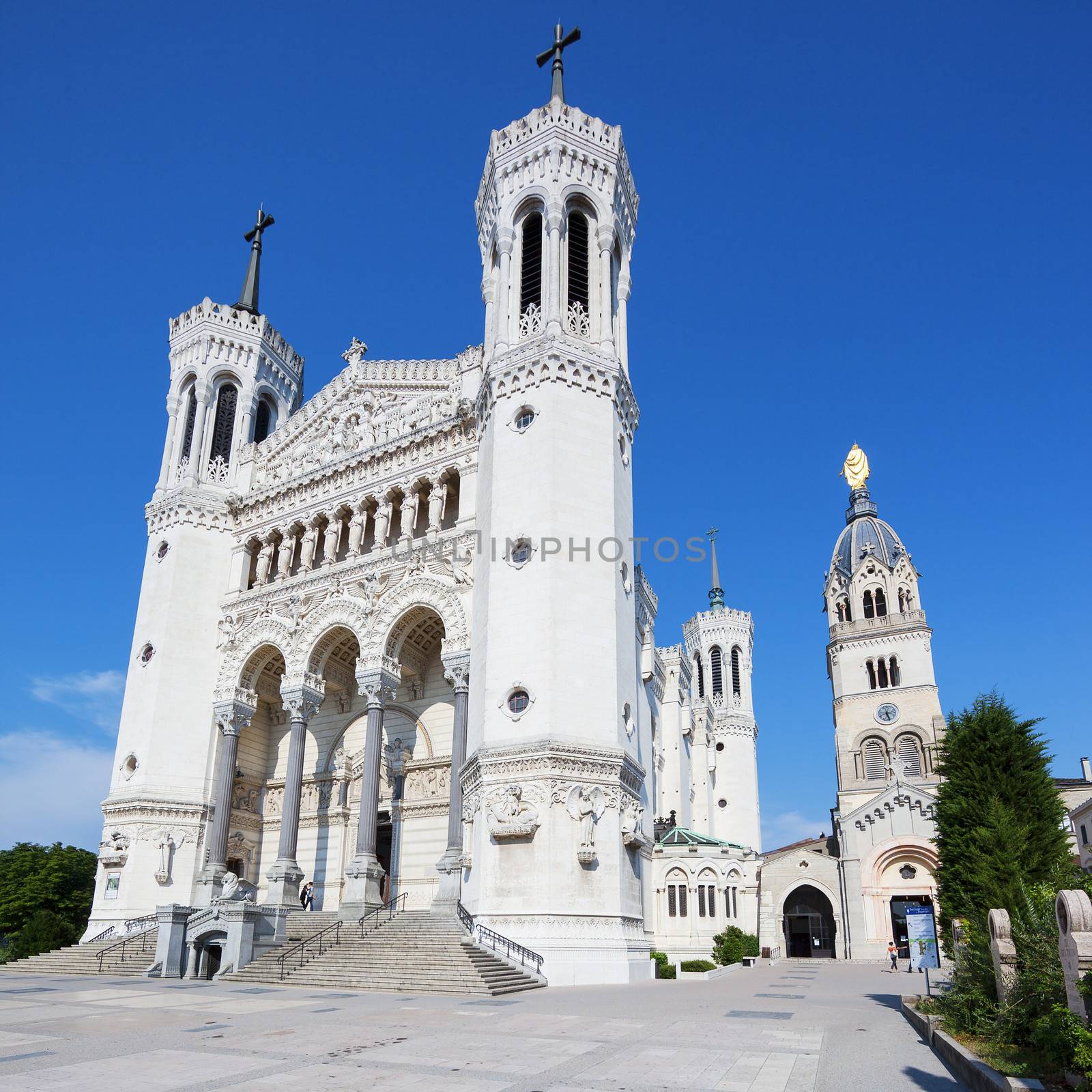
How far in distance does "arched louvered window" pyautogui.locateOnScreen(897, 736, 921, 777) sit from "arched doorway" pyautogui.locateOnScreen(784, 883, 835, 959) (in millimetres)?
11878

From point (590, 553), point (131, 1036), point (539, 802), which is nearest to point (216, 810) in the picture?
point (539, 802)

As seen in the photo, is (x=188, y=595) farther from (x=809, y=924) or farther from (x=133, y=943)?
(x=809, y=924)

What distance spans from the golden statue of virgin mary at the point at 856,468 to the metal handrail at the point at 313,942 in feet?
222

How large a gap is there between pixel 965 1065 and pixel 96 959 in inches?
1121

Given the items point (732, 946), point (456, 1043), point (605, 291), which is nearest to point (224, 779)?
point (732, 946)

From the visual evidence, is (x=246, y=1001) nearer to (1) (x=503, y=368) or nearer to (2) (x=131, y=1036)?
(2) (x=131, y=1036)

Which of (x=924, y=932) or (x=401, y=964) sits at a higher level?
(x=924, y=932)

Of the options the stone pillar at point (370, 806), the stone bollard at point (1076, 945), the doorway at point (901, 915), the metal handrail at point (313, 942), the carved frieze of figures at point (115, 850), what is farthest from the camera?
the doorway at point (901, 915)

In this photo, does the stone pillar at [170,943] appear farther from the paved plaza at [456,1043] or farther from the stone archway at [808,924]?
the stone archway at [808,924]

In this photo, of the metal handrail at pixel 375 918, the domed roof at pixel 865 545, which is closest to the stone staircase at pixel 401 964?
the metal handrail at pixel 375 918

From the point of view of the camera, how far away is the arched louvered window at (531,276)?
3259 cm

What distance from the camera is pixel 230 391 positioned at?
43875 millimetres

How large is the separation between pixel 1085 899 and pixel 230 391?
1641 inches

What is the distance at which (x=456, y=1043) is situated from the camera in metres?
12.7
